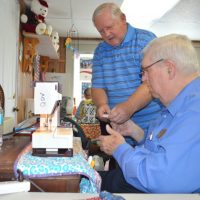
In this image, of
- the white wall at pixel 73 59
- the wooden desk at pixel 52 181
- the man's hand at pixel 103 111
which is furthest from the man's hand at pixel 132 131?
the white wall at pixel 73 59

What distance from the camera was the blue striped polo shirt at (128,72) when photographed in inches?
72.4

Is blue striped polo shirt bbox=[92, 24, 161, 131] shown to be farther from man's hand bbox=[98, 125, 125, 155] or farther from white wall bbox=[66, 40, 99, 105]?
white wall bbox=[66, 40, 99, 105]

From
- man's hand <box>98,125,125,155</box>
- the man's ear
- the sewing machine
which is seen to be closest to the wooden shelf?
the sewing machine

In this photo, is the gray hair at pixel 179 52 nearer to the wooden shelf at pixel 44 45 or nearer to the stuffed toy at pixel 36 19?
the stuffed toy at pixel 36 19

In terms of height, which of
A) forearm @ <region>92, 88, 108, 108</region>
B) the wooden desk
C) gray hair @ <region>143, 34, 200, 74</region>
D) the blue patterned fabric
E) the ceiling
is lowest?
the wooden desk

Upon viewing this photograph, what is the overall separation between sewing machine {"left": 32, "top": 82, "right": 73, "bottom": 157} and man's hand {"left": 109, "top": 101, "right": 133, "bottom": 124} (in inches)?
15.5

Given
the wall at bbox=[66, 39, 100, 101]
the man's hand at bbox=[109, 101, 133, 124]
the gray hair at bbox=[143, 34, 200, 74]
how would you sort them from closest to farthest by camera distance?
the gray hair at bbox=[143, 34, 200, 74]
the man's hand at bbox=[109, 101, 133, 124]
the wall at bbox=[66, 39, 100, 101]

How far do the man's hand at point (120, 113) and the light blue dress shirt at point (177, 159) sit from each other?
1.80ft

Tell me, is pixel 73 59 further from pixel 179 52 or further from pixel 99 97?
pixel 179 52

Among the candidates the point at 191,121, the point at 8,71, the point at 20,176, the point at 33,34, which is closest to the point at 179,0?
the point at 33,34

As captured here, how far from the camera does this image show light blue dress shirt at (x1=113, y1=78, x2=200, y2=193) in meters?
0.96

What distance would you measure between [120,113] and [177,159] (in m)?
0.68

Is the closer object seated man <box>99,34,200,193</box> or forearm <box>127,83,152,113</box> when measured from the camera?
seated man <box>99,34,200,193</box>

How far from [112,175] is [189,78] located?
67 centimetres
